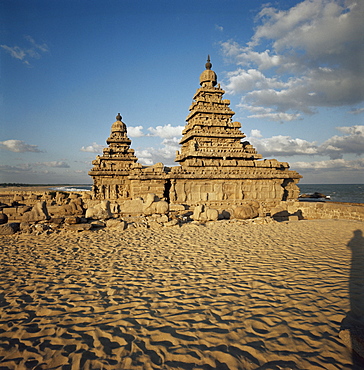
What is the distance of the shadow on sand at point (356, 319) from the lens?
2.46m

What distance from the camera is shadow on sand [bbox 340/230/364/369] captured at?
8.06 ft

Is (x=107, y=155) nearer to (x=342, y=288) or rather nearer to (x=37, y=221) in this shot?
(x=37, y=221)

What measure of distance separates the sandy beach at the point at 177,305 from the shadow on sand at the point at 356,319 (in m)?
0.04

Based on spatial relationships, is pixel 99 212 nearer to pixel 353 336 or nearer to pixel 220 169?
pixel 220 169

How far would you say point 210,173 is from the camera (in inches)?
564

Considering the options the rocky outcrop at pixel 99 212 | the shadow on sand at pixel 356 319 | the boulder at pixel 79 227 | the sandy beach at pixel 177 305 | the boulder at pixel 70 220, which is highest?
the rocky outcrop at pixel 99 212

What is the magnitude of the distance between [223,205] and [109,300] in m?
11.8

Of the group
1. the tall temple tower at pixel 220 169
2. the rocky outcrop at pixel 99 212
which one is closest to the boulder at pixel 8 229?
the rocky outcrop at pixel 99 212

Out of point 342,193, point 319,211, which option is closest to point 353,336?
point 319,211

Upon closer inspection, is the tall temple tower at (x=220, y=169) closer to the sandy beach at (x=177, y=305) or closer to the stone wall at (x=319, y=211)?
the stone wall at (x=319, y=211)

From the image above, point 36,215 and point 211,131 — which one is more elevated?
point 211,131

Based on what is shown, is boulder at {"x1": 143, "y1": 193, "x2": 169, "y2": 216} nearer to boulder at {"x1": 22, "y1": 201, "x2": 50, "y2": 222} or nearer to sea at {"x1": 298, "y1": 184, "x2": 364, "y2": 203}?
boulder at {"x1": 22, "y1": 201, "x2": 50, "y2": 222}

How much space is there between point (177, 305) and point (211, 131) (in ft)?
54.4

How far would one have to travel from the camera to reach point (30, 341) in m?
2.72
